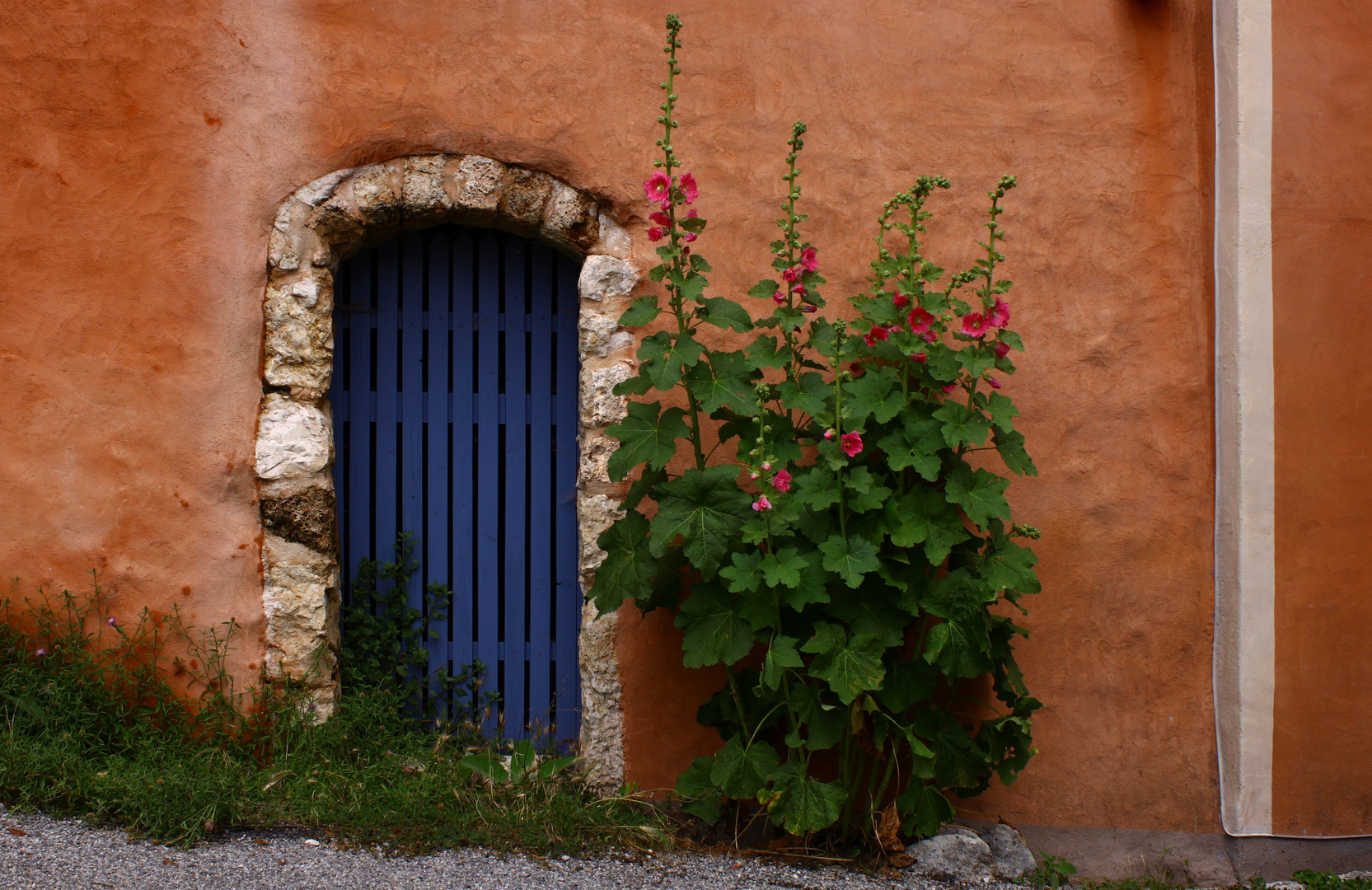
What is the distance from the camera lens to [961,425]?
2781mm

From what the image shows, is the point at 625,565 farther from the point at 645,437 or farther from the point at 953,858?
the point at 953,858

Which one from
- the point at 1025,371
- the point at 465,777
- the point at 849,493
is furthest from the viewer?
the point at 1025,371

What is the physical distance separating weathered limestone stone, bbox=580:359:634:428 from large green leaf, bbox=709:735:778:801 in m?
1.20

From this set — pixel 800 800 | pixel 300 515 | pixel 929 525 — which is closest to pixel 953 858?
pixel 800 800

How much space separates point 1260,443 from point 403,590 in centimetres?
323

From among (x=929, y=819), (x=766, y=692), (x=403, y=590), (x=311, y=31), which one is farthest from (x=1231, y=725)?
(x=311, y=31)

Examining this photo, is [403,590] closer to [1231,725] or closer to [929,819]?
[929,819]

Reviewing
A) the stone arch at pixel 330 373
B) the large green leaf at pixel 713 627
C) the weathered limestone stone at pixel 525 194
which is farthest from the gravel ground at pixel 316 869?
the weathered limestone stone at pixel 525 194

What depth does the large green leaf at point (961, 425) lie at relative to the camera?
8.98ft

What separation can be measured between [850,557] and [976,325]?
85 centimetres

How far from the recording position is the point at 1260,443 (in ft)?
10.9

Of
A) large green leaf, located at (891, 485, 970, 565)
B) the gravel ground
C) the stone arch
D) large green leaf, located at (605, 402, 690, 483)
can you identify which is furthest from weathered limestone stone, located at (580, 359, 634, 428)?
the gravel ground

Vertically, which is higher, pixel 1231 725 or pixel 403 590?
pixel 403 590

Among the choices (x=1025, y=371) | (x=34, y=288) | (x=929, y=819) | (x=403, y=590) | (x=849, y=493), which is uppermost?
(x=34, y=288)
